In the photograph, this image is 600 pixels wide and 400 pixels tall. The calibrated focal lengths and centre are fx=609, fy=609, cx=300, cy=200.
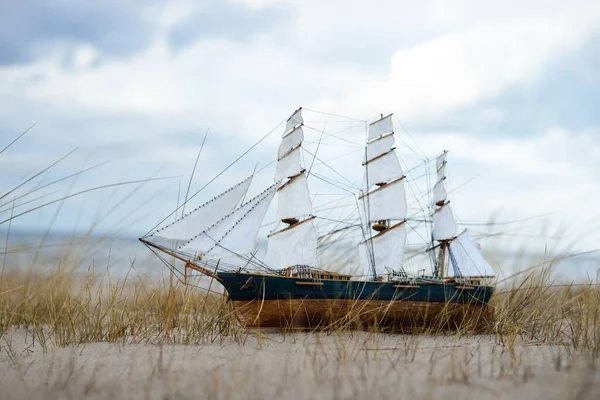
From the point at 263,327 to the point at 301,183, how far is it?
11.8ft

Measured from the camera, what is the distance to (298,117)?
12.5 metres

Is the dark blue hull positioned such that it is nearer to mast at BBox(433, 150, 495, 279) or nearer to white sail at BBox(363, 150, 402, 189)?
mast at BBox(433, 150, 495, 279)

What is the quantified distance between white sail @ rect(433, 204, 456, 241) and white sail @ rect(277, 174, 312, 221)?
371 cm

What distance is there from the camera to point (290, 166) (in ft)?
40.1

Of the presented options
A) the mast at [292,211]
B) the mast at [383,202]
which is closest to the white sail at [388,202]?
the mast at [383,202]

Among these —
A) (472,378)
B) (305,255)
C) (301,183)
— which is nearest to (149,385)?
(472,378)

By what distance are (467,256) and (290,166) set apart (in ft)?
14.8

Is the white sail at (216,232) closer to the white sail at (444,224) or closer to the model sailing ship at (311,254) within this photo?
the model sailing ship at (311,254)

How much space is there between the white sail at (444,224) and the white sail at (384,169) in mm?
1294

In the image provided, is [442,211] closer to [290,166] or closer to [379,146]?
[379,146]

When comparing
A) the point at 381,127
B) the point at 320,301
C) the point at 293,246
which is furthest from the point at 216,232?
the point at 381,127

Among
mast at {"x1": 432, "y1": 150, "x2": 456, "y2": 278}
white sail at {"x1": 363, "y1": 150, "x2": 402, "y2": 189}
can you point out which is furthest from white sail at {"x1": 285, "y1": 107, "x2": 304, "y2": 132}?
mast at {"x1": 432, "y1": 150, "x2": 456, "y2": 278}

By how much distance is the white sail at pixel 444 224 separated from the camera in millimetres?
13805

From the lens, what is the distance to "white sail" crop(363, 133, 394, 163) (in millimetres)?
14089
